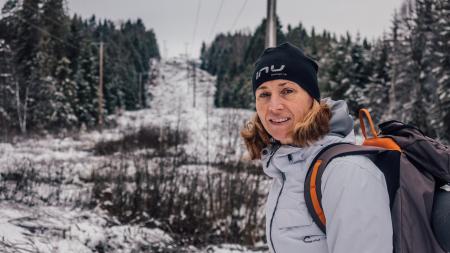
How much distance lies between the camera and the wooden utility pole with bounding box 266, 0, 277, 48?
19.7 ft

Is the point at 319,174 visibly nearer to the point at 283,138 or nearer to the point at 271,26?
the point at 283,138

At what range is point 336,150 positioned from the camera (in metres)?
1.12

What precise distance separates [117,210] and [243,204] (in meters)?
2.09

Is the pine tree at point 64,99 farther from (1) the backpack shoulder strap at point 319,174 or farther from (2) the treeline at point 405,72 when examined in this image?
(1) the backpack shoulder strap at point 319,174

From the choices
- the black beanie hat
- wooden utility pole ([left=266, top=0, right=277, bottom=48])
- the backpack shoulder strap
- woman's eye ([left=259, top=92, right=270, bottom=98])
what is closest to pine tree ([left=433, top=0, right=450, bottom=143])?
wooden utility pole ([left=266, top=0, right=277, bottom=48])

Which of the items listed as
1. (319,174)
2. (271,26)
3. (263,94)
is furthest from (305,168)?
(271,26)

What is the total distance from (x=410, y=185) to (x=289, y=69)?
63 centimetres

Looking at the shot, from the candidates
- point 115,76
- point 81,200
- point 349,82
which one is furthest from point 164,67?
point 81,200

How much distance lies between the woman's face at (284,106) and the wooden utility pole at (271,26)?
462cm

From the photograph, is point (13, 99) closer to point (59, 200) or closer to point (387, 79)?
point (59, 200)

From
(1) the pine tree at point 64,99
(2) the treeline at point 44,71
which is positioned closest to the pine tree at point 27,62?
(2) the treeline at point 44,71

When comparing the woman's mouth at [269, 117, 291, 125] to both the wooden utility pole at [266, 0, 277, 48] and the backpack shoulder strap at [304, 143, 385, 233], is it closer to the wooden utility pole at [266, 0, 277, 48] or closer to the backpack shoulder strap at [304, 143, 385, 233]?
the backpack shoulder strap at [304, 143, 385, 233]

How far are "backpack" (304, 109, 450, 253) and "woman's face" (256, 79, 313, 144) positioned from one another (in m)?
0.25

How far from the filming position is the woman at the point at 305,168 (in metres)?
1.00
